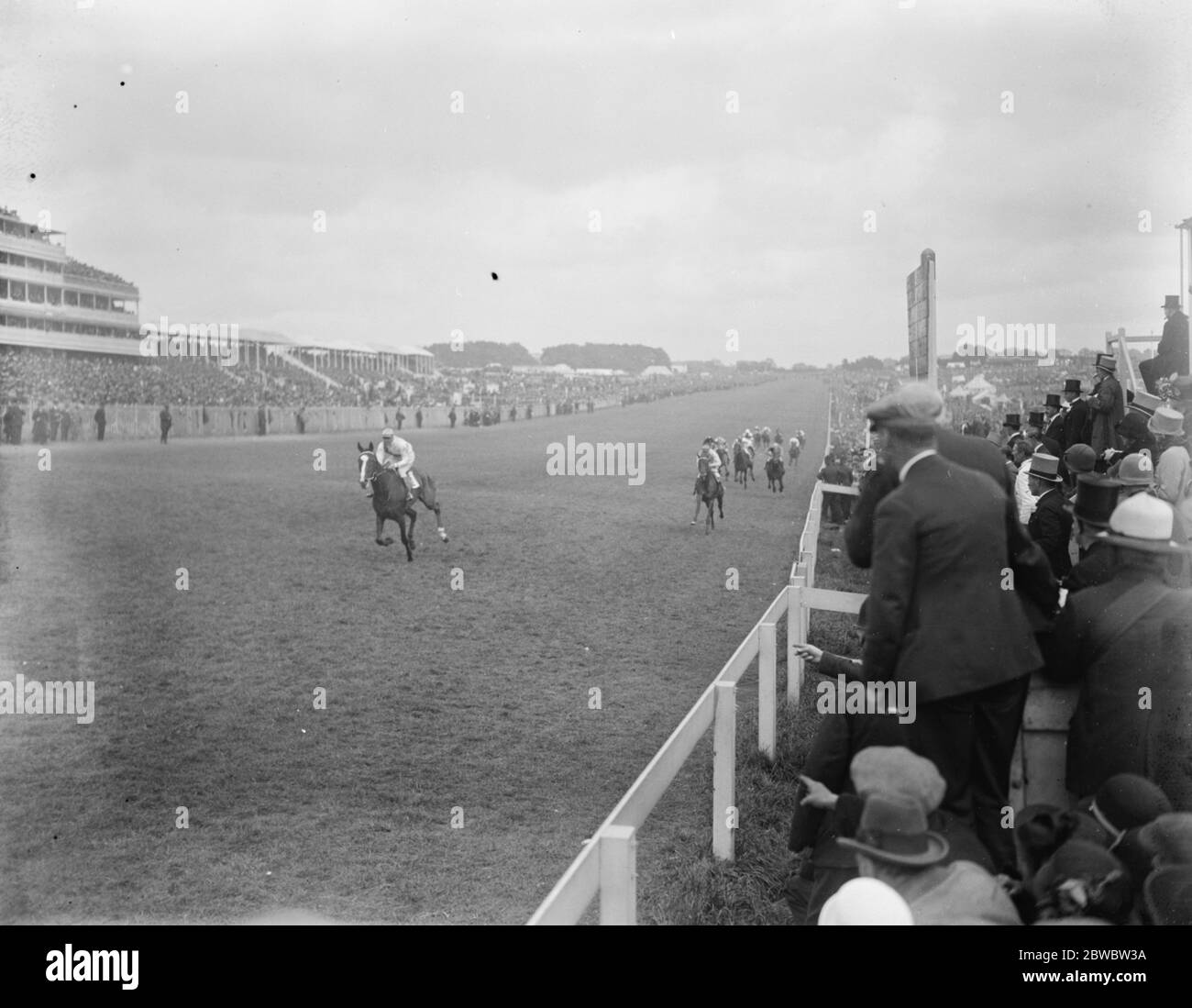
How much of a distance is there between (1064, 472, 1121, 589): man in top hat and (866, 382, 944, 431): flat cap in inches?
28.1

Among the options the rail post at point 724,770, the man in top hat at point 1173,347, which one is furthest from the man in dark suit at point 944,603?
the man in top hat at point 1173,347

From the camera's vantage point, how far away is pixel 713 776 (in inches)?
215

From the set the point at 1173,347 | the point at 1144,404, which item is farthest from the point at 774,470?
the point at 1144,404

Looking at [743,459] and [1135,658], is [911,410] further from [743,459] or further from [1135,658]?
[743,459]

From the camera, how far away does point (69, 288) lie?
97.6 feet

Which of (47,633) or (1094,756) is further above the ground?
(1094,756)

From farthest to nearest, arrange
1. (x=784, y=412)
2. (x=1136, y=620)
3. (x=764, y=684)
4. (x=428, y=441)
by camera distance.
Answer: (x=784, y=412) < (x=428, y=441) < (x=764, y=684) < (x=1136, y=620)

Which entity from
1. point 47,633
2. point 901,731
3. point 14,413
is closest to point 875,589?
point 901,731

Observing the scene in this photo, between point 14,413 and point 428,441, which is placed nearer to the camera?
point 14,413

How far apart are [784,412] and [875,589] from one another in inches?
1980

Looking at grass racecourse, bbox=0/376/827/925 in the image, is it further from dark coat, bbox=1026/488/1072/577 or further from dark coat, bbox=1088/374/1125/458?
dark coat, bbox=1088/374/1125/458

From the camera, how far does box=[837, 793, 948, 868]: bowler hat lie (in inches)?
92.9
